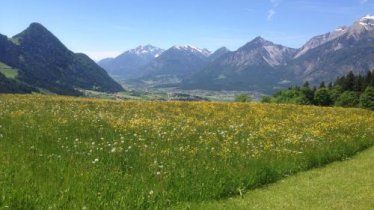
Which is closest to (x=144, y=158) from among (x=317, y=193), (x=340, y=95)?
(x=317, y=193)

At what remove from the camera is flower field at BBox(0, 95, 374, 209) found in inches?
476

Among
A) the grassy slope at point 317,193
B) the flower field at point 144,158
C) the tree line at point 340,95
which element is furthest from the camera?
the tree line at point 340,95

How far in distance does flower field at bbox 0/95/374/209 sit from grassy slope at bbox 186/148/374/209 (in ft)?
1.92

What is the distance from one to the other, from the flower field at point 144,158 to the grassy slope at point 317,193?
587 mm

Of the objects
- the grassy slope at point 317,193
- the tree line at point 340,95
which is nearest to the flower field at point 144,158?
the grassy slope at point 317,193

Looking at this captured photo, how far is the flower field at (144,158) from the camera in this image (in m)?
12.1

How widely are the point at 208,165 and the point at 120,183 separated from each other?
4191 millimetres

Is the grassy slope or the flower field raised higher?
the flower field

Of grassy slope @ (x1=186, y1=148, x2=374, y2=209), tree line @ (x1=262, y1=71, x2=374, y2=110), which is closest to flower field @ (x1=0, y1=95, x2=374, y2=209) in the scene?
grassy slope @ (x1=186, y1=148, x2=374, y2=209)

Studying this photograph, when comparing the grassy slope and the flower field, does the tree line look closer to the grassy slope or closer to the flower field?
the flower field

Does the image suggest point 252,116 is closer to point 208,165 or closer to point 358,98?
point 208,165

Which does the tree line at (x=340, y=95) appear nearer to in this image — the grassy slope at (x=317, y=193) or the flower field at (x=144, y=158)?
the flower field at (x=144, y=158)

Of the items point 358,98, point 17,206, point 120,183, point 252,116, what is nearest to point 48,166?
point 120,183

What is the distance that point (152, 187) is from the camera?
535 inches
